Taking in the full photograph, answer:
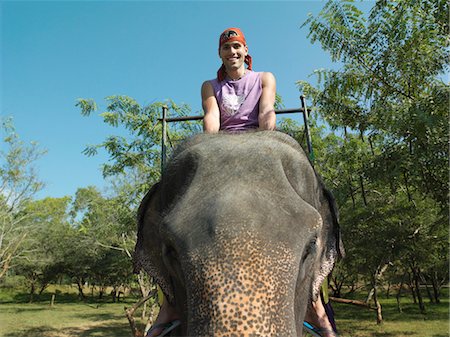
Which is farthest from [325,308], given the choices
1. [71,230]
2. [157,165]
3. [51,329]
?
[71,230]

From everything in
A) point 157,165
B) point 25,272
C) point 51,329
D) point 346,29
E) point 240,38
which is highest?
point 346,29

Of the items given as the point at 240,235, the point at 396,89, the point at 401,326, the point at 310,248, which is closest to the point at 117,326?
the point at 401,326

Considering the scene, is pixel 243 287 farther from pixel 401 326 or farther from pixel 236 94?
pixel 401 326

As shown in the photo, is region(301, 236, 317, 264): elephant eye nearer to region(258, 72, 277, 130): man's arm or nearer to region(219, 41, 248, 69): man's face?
region(258, 72, 277, 130): man's arm

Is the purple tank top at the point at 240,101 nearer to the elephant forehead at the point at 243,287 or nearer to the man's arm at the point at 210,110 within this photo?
the man's arm at the point at 210,110

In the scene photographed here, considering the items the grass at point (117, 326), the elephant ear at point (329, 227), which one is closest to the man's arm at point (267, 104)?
the elephant ear at point (329, 227)

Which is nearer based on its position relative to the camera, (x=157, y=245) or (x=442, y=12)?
(x=157, y=245)

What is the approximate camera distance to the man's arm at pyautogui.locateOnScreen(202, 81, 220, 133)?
2.27 meters

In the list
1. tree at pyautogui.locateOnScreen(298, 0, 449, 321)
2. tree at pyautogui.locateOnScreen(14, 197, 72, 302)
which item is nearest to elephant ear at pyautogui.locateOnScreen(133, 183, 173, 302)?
tree at pyautogui.locateOnScreen(298, 0, 449, 321)

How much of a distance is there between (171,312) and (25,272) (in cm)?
4542

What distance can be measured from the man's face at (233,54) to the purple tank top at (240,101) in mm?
94

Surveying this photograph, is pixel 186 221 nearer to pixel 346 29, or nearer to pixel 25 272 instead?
pixel 346 29

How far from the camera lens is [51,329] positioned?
23.5 meters

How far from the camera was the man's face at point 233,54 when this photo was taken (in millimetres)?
2410
